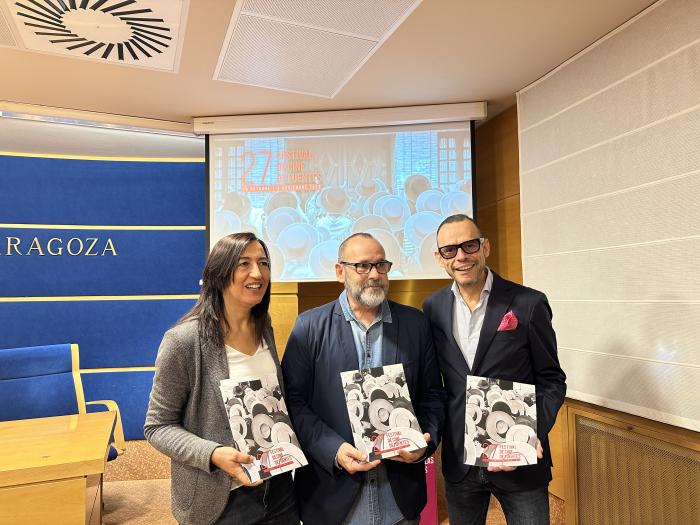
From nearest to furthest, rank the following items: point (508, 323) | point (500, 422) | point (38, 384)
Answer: point (500, 422) < point (508, 323) < point (38, 384)

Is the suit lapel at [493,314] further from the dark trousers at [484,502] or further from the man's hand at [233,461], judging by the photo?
the man's hand at [233,461]

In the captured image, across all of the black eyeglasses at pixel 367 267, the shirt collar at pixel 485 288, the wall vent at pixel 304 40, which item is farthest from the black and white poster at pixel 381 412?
the wall vent at pixel 304 40

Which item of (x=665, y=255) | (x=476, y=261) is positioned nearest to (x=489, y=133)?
(x=665, y=255)

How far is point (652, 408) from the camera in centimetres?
240

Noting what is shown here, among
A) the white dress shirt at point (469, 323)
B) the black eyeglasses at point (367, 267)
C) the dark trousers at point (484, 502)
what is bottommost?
the dark trousers at point (484, 502)

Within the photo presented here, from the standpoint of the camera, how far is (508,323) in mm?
1691

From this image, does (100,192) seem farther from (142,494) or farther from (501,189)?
(501,189)

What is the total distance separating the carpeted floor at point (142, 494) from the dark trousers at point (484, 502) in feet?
5.17

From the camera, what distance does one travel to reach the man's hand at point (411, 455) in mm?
1488

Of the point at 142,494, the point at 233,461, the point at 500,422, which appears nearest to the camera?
the point at 233,461

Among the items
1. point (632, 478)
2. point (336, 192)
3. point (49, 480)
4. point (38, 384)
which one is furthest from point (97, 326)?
point (632, 478)

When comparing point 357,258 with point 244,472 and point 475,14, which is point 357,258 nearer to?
point 244,472

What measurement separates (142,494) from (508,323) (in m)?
3.42

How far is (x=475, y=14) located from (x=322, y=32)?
0.76 metres
